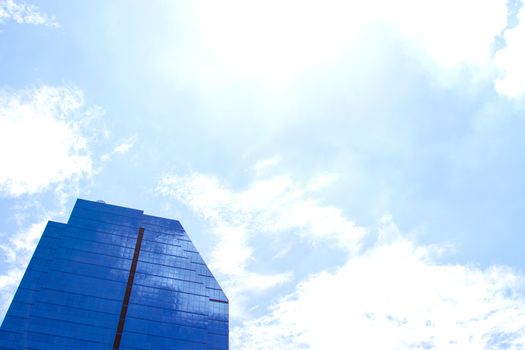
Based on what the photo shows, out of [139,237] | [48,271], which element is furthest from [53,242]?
[139,237]

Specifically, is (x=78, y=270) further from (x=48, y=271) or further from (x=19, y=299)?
(x=19, y=299)

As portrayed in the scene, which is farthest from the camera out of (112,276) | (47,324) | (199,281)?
(199,281)

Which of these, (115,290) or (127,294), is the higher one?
(115,290)

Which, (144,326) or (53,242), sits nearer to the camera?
(144,326)

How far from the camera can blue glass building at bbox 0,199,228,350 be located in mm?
85562

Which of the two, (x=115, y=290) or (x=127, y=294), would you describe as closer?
(x=115, y=290)

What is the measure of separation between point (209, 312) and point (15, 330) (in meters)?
40.6

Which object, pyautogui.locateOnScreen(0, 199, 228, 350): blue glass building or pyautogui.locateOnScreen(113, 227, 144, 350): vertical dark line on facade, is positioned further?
pyautogui.locateOnScreen(113, 227, 144, 350): vertical dark line on facade

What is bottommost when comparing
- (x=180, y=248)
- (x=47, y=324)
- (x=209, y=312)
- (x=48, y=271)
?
(x=47, y=324)

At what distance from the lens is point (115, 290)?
94.2 metres

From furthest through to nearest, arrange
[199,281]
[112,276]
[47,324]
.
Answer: [199,281] < [112,276] < [47,324]

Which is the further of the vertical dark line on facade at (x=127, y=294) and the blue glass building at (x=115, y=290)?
the vertical dark line on facade at (x=127, y=294)

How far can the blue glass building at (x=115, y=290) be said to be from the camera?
281 ft

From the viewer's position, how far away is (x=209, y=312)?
327ft
